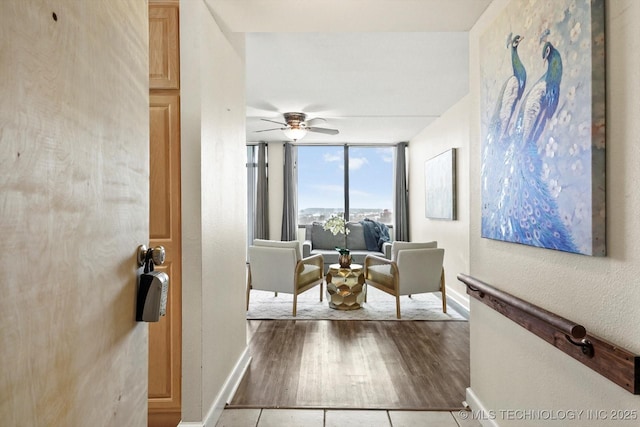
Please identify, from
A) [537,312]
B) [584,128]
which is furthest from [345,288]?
[584,128]

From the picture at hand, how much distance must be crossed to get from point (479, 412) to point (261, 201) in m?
5.73

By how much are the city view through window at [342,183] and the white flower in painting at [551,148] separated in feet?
20.4

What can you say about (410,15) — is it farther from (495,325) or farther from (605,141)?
(495,325)

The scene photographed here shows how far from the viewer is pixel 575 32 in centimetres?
113

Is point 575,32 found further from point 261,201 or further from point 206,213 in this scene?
point 261,201

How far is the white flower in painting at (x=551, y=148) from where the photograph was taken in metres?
1.23

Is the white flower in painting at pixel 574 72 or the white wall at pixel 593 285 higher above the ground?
the white flower in painting at pixel 574 72

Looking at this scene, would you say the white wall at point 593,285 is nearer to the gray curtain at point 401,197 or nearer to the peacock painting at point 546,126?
the peacock painting at point 546,126

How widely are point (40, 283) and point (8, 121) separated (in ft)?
0.87

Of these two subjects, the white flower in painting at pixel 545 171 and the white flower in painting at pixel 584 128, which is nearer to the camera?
the white flower in painting at pixel 584 128

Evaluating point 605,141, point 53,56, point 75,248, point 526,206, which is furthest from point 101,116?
point 526,206

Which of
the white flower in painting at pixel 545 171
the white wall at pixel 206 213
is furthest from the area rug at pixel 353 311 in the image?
the white flower in painting at pixel 545 171

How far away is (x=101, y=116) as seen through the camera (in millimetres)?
804

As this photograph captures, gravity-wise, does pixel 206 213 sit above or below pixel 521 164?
below
